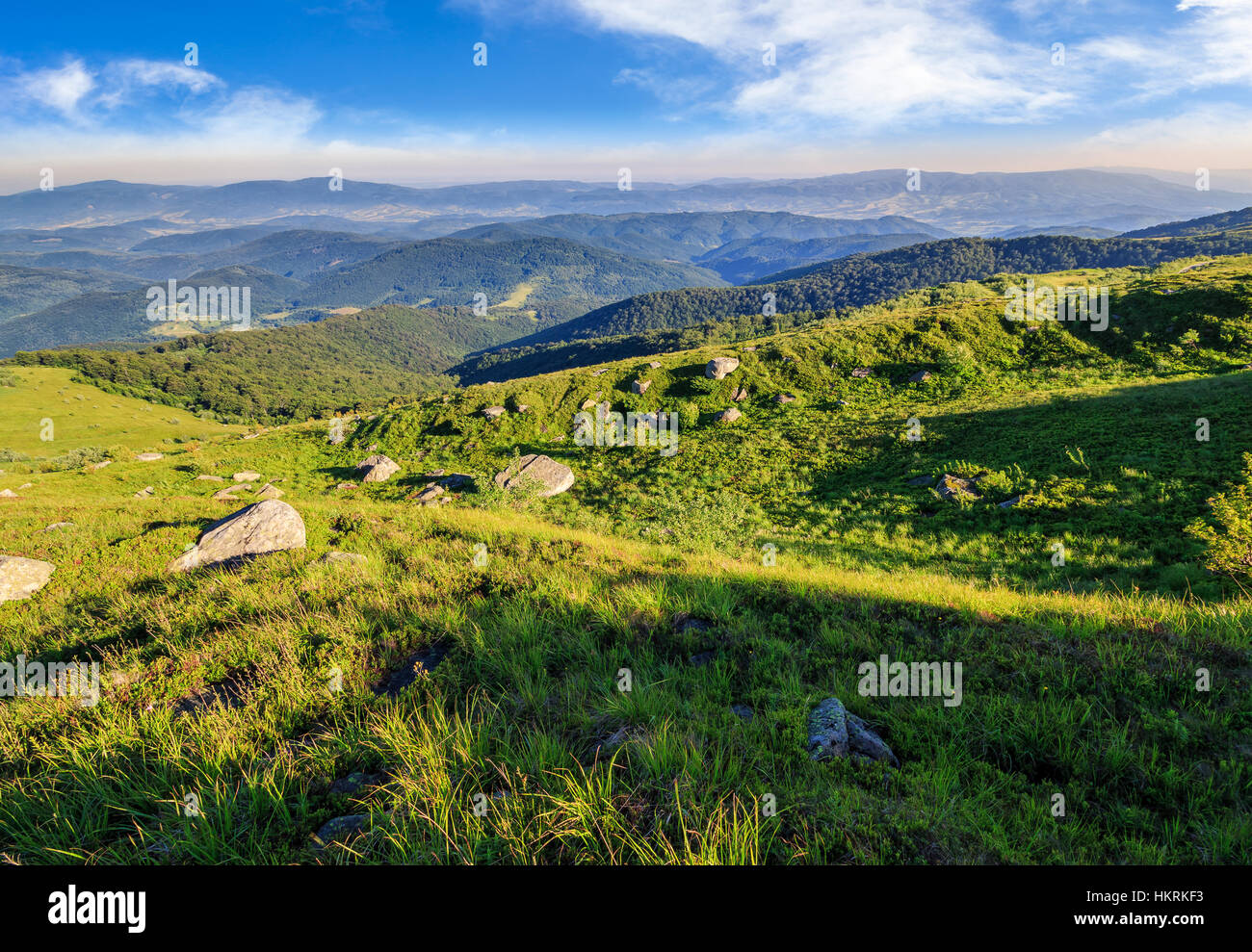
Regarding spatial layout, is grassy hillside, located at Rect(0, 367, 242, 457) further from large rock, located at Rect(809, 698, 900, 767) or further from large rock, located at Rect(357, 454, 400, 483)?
large rock, located at Rect(809, 698, 900, 767)

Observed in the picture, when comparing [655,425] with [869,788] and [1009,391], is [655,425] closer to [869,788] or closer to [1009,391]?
[1009,391]

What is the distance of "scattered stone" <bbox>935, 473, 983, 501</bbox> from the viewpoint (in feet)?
51.2

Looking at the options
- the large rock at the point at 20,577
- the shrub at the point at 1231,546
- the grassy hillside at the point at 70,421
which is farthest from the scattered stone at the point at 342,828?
the grassy hillside at the point at 70,421

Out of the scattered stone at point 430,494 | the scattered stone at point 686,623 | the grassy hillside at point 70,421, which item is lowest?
the scattered stone at point 430,494

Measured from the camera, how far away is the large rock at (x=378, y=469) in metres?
29.6

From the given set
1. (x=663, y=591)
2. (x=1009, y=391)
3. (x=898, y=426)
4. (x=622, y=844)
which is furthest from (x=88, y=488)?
(x=1009, y=391)

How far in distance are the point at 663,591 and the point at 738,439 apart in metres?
22.5

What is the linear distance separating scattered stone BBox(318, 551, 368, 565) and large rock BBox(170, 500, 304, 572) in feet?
5.54

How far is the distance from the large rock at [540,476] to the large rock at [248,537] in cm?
1218

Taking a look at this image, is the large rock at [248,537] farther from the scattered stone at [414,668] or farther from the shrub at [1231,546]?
the shrub at [1231,546]

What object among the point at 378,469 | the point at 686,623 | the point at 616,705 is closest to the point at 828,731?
the point at 616,705

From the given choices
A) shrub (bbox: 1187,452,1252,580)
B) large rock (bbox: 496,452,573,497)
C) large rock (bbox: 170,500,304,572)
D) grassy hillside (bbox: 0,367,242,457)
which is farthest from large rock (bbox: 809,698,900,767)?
grassy hillside (bbox: 0,367,242,457)

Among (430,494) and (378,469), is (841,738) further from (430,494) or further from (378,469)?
(378,469)

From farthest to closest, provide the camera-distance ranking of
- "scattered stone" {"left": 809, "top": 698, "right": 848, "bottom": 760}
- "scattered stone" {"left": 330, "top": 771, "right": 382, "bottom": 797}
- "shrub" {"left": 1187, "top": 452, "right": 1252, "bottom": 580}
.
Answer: "shrub" {"left": 1187, "top": 452, "right": 1252, "bottom": 580} → "scattered stone" {"left": 809, "top": 698, "right": 848, "bottom": 760} → "scattered stone" {"left": 330, "top": 771, "right": 382, "bottom": 797}
